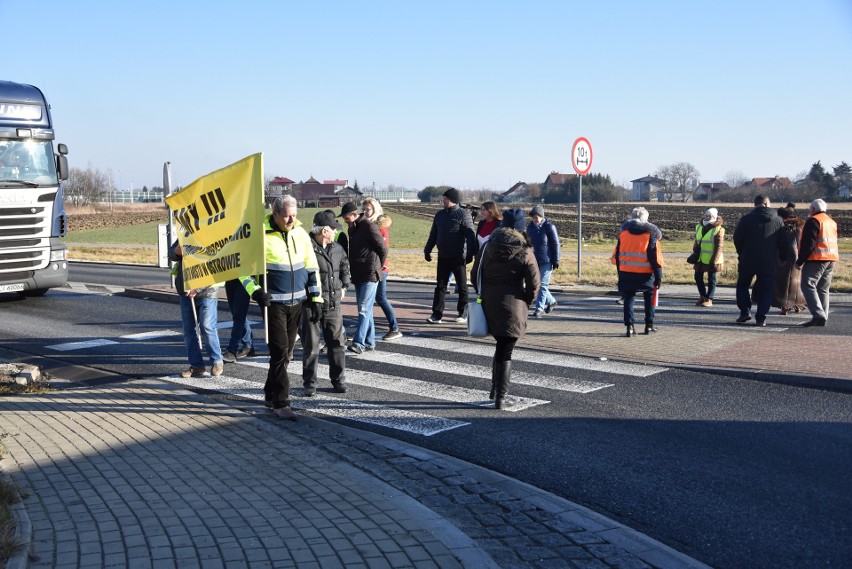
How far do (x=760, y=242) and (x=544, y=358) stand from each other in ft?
14.6

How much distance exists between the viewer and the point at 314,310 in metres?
8.28

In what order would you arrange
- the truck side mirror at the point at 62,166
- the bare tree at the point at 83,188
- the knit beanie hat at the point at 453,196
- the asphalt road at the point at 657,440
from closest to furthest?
the asphalt road at the point at 657,440, the knit beanie hat at the point at 453,196, the truck side mirror at the point at 62,166, the bare tree at the point at 83,188

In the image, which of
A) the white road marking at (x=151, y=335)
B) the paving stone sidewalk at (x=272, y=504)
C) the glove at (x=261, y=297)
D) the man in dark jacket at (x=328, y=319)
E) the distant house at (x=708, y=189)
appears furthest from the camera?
the distant house at (x=708, y=189)

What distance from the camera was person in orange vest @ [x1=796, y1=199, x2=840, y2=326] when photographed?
12586 mm

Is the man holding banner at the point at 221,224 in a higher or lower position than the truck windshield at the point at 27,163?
lower

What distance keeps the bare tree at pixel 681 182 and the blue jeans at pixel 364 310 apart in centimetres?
10496

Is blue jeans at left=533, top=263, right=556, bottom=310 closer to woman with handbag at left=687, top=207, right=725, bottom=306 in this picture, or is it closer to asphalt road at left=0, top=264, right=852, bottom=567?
woman with handbag at left=687, top=207, right=725, bottom=306

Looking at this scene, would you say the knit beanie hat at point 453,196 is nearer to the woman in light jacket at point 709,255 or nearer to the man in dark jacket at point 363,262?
the man in dark jacket at point 363,262

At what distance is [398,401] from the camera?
28.0 feet

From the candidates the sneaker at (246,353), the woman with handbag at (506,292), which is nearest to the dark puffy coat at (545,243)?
the sneaker at (246,353)

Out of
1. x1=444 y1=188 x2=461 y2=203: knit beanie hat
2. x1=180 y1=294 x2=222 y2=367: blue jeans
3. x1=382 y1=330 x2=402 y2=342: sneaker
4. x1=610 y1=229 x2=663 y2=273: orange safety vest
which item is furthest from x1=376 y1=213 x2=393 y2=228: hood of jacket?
x1=610 y1=229 x2=663 y2=273: orange safety vest

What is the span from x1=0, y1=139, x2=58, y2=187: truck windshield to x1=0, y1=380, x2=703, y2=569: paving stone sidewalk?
965 centimetres

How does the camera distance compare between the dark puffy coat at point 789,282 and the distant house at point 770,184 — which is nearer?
the dark puffy coat at point 789,282

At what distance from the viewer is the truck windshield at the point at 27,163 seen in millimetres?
15734
